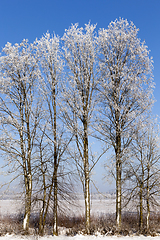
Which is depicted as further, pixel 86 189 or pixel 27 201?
pixel 27 201

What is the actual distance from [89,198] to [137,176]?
13.8 ft

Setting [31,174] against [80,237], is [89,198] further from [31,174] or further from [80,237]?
[31,174]

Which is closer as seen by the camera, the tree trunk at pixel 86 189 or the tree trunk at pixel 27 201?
the tree trunk at pixel 86 189

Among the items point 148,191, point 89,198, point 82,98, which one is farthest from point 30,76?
point 148,191

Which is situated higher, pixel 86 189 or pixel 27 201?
pixel 86 189

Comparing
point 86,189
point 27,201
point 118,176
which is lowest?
point 27,201

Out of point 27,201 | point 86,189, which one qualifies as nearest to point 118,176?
point 86,189

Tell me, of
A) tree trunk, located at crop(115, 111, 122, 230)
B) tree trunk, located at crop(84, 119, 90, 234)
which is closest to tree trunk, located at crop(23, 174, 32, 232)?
tree trunk, located at crop(84, 119, 90, 234)

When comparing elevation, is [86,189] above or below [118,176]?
below

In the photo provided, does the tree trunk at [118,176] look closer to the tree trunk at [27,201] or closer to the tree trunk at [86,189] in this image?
the tree trunk at [86,189]

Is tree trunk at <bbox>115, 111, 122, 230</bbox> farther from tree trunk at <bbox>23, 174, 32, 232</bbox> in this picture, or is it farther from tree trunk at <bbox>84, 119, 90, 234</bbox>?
tree trunk at <bbox>23, 174, 32, 232</bbox>

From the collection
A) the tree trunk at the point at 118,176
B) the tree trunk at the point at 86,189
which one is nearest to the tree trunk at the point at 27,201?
the tree trunk at the point at 86,189

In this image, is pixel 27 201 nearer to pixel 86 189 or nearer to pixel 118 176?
pixel 86 189

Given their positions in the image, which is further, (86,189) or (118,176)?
(118,176)
